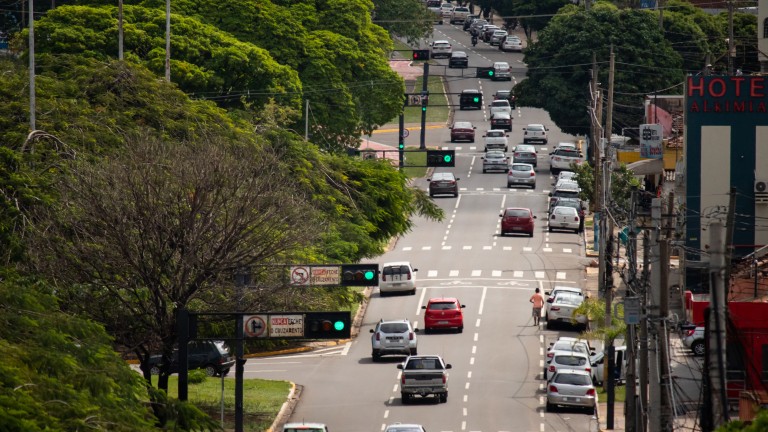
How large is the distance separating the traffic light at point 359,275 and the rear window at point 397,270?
87.6 ft

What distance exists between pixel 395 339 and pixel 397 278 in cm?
1061

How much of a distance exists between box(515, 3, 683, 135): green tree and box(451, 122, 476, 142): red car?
688cm

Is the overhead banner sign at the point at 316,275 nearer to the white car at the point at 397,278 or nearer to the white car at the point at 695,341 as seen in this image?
the white car at the point at 695,341

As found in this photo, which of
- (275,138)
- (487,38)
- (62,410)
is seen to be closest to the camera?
(62,410)

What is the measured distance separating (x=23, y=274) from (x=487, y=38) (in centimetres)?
10989

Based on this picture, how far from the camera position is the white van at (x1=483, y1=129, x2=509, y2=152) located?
99.8m

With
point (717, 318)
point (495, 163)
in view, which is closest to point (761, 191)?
point (717, 318)

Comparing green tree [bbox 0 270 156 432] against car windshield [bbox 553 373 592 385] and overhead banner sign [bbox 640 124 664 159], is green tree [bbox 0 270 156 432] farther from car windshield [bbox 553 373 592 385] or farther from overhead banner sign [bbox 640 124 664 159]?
overhead banner sign [bbox 640 124 664 159]

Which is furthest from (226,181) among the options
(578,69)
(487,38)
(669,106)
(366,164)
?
(487,38)

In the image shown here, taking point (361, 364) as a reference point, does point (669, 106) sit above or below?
above

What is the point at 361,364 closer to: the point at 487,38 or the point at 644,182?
the point at 644,182

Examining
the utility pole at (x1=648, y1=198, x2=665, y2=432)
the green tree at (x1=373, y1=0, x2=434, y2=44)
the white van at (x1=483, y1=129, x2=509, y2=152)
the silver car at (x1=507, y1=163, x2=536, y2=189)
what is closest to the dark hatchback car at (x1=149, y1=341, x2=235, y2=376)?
the utility pole at (x1=648, y1=198, x2=665, y2=432)

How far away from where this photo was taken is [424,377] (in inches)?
1809

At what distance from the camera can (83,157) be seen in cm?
4244
